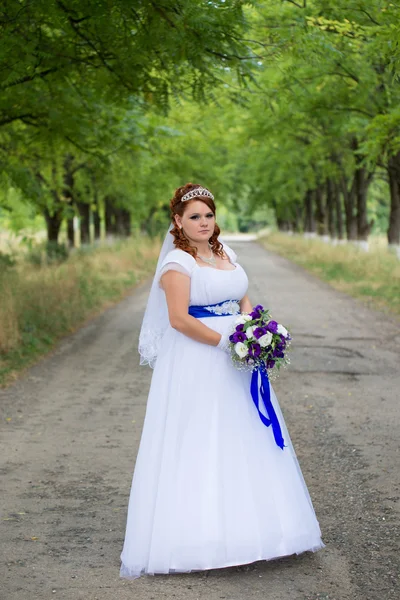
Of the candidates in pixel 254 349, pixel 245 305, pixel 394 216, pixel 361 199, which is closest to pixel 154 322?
pixel 245 305

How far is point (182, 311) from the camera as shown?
15.9 feet

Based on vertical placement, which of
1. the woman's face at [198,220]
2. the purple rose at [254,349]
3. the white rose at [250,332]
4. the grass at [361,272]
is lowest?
the grass at [361,272]

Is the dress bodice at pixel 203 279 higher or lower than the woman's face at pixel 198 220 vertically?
lower

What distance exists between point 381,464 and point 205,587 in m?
2.85

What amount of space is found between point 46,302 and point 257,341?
11.3 m

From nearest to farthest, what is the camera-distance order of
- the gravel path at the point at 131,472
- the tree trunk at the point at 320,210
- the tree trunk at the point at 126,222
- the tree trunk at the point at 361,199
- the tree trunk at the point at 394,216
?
1. the gravel path at the point at 131,472
2. the tree trunk at the point at 394,216
3. the tree trunk at the point at 361,199
4. the tree trunk at the point at 320,210
5. the tree trunk at the point at 126,222

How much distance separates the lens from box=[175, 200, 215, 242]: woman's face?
4.95 metres

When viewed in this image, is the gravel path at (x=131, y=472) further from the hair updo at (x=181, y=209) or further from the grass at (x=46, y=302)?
the hair updo at (x=181, y=209)

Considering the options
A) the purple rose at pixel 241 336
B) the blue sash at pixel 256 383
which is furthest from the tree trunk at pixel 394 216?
the purple rose at pixel 241 336

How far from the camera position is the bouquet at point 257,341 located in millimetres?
4723

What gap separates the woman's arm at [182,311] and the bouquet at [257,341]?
14 cm

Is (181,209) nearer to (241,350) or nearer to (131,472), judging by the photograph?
(241,350)

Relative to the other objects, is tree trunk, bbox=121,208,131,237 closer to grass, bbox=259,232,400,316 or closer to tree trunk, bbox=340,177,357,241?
grass, bbox=259,232,400,316

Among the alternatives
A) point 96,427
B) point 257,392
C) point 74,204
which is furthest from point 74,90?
point 74,204
